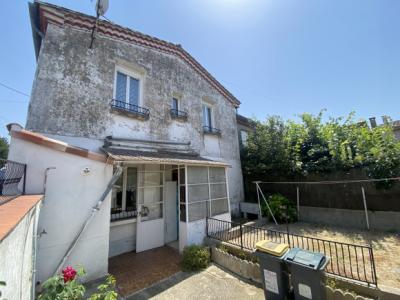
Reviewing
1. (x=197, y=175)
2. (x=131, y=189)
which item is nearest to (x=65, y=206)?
(x=131, y=189)

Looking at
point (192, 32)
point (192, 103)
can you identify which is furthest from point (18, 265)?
point (192, 32)

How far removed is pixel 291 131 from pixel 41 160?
40.0 ft

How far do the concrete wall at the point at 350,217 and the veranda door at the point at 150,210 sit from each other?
7532mm

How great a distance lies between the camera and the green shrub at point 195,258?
612 cm

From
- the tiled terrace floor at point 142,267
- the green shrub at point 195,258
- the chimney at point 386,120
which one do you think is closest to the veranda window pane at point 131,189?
the tiled terrace floor at point 142,267

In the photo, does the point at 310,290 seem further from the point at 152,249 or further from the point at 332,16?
the point at 332,16

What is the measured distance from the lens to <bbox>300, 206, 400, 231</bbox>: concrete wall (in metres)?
8.02

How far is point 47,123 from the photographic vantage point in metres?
5.87

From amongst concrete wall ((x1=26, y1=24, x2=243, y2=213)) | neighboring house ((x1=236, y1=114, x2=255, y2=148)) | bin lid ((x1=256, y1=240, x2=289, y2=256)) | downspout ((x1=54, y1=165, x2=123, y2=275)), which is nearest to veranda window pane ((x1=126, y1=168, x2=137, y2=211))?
concrete wall ((x1=26, y1=24, x2=243, y2=213))

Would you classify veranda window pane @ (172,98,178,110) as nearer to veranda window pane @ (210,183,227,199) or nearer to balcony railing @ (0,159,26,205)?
veranda window pane @ (210,183,227,199)

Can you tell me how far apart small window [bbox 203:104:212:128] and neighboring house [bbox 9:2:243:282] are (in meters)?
0.70

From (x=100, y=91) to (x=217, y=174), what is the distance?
5901 mm

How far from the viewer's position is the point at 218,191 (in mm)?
8898

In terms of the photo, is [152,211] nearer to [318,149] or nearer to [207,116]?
[207,116]
